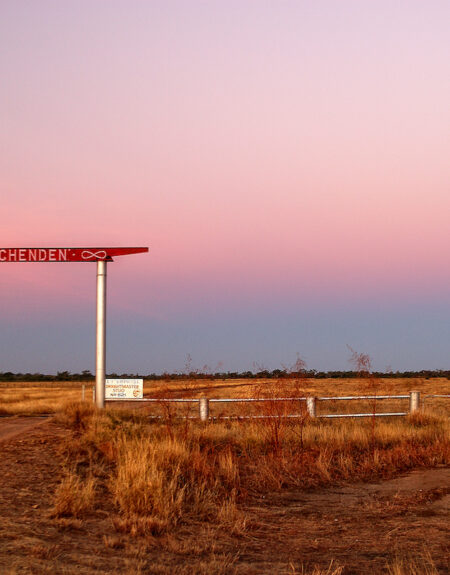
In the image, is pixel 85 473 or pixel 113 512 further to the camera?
pixel 85 473

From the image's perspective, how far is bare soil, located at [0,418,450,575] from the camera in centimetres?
748

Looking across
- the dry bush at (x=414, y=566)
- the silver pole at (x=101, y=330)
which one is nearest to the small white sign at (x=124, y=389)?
the silver pole at (x=101, y=330)

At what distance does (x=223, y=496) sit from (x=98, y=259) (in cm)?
998

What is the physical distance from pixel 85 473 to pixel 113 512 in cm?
237

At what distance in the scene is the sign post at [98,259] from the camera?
19281 millimetres

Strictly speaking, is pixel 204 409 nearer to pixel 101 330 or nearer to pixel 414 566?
pixel 101 330

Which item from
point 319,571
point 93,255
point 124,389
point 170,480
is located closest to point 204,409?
point 124,389

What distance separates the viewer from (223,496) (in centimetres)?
1127

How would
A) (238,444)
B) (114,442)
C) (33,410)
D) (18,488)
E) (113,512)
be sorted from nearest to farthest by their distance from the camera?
(113,512) → (18,488) → (114,442) → (238,444) → (33,410)

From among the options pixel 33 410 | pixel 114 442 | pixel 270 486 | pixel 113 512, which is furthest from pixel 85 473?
pixel 33 410

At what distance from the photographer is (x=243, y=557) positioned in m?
8.10

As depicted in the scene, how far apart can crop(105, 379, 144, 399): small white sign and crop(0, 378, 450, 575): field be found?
3094 millimetres

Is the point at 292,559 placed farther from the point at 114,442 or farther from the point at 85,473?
the point at 114,442

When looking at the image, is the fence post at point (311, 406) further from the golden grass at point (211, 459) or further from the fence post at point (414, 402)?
the fence post at point (414, 402)
